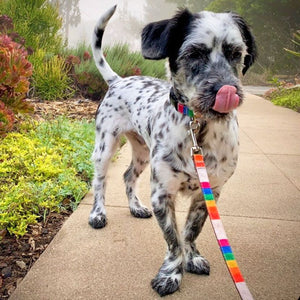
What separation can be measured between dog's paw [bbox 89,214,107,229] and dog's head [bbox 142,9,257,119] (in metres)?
1.52

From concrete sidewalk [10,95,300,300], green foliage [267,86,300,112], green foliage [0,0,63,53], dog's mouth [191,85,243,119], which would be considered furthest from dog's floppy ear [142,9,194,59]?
green foliage [267,86,300,112]

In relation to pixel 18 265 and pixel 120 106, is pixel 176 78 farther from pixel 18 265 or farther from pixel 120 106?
pixel 18 265

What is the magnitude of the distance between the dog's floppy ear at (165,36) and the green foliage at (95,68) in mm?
6185

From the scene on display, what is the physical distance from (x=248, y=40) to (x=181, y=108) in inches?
32.8

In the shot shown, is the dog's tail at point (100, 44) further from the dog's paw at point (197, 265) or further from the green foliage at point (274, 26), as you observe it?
the green foliage at point (274, 26)

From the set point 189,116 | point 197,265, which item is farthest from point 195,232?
point 189,116

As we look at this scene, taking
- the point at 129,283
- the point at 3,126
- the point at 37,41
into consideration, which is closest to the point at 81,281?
the point at 129,283

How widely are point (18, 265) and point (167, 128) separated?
1503 millimetres

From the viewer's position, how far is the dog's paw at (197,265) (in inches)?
106

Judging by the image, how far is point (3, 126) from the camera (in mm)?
4844

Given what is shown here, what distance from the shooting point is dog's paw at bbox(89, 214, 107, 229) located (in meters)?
3.37

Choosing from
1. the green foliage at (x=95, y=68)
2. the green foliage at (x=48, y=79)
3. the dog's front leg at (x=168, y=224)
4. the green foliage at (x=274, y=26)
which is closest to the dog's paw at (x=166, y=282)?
the dog's front leg at (x=168, y=224)

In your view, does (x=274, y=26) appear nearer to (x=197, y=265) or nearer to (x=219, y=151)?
(x=219, y=151)

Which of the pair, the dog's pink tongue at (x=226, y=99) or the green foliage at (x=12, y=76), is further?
the green foliage at (x=12, y=76)
